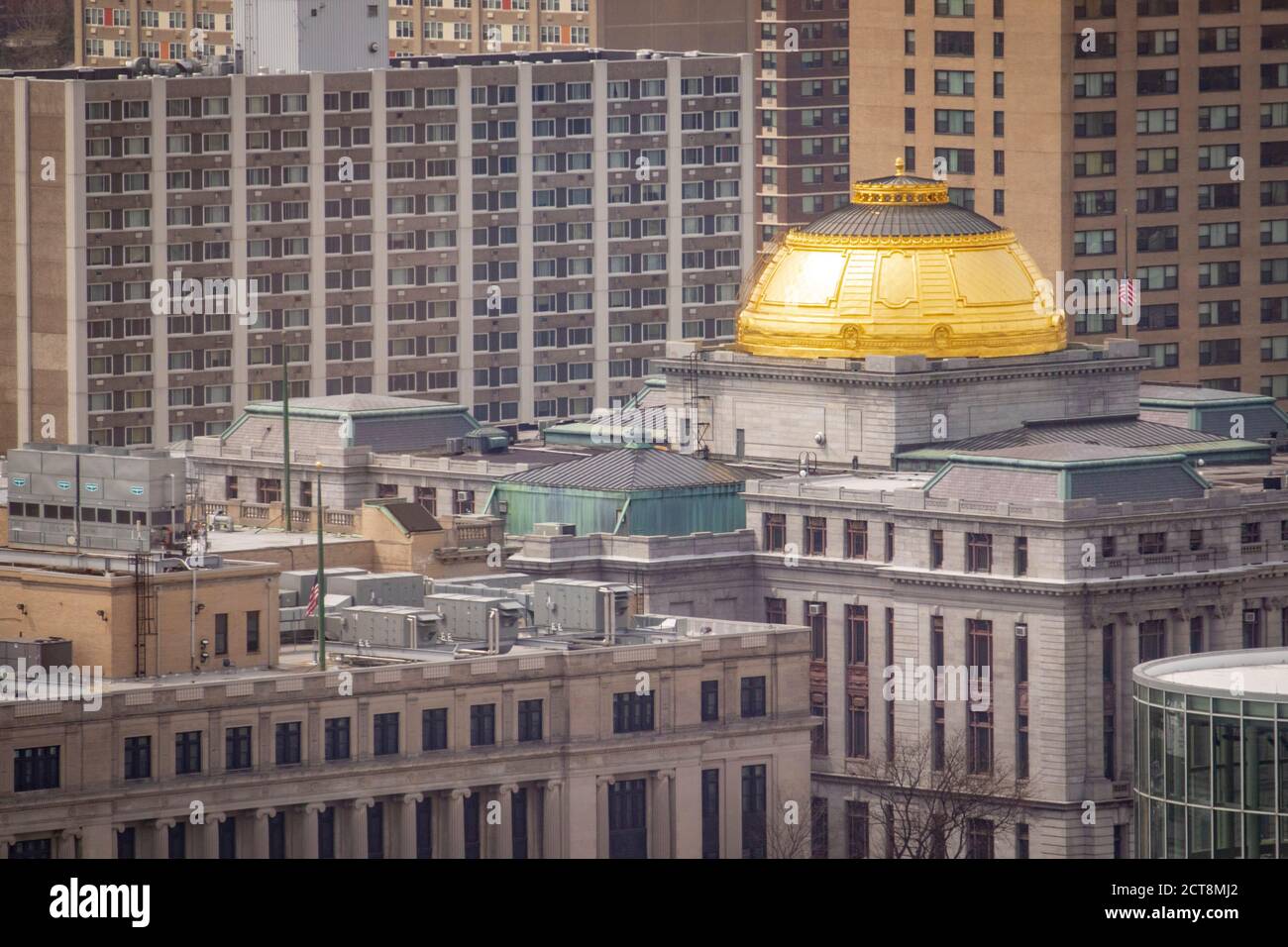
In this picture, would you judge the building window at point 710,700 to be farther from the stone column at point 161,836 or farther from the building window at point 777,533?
the building window at point 777,533

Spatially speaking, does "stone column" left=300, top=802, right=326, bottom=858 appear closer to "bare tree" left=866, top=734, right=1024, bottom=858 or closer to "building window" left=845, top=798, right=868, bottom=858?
"bare tree" left=866, top=734, right=1024, bottom=858

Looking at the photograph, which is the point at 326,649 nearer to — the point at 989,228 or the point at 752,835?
the point at 752,835

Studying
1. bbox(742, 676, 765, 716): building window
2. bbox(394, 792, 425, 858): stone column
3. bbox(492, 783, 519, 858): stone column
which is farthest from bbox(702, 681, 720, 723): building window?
bbox(394, 792, 425, 858): stone column

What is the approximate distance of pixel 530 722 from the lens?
4766 inches

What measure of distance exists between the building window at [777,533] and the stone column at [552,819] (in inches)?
1466

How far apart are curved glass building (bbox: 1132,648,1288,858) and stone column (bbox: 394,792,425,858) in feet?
89.4

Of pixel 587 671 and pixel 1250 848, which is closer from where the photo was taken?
pixel 1250 848

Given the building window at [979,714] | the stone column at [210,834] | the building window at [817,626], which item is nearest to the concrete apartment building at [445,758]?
the stone column at [210,834]

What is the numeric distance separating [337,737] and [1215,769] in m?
32.1

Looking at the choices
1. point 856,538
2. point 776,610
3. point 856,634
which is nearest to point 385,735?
point 856,634

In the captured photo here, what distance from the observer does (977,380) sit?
163000mm

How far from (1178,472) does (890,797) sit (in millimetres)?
17208

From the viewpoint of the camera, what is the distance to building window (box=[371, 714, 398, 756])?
11681cm

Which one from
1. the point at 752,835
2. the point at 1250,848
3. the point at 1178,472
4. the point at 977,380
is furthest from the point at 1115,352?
the point at 1250,848
